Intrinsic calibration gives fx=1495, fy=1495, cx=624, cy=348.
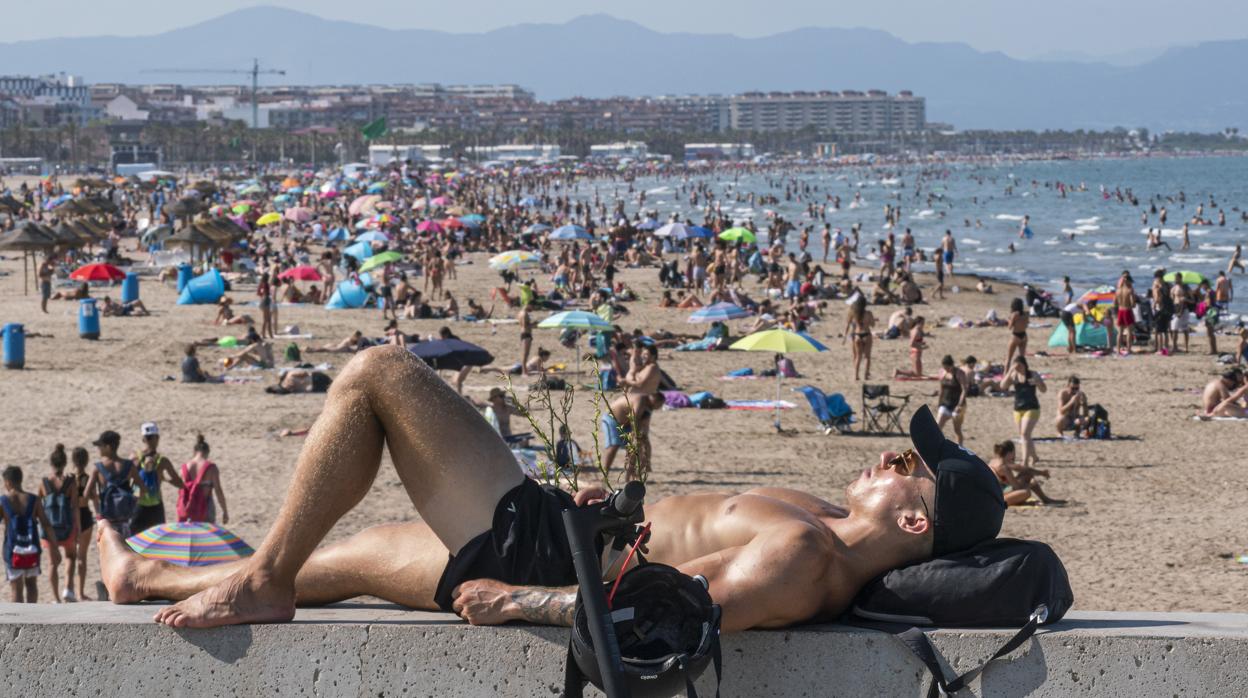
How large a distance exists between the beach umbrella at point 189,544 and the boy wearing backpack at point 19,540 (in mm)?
1827

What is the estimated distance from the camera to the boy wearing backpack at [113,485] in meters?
9.01

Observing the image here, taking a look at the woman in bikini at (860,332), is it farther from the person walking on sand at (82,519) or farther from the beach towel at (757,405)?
the person walking on sand at (82,519)

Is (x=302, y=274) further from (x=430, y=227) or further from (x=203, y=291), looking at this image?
(x=430, y=227)

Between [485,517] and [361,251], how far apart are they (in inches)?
1218

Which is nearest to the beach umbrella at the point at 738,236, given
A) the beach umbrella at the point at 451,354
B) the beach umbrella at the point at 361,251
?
the beach umbrella at the point at 361,251

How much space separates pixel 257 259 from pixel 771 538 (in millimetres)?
33019

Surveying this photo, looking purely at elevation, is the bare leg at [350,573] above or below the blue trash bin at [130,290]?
above

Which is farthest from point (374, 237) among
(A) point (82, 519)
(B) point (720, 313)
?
(A) point (82, 519)

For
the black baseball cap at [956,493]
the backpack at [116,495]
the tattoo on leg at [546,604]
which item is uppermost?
the black baseball cap at [956,493]

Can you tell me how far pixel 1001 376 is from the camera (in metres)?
19.3

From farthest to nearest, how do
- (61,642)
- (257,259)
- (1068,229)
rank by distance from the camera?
(1068,229), (257,259), (61,642)

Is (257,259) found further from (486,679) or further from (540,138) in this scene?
(540,138)

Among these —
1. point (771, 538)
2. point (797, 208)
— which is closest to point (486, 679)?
point (771, 538)

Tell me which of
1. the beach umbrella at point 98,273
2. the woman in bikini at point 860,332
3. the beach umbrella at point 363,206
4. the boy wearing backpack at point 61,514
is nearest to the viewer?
the boy wearing backpack at point 61,514
